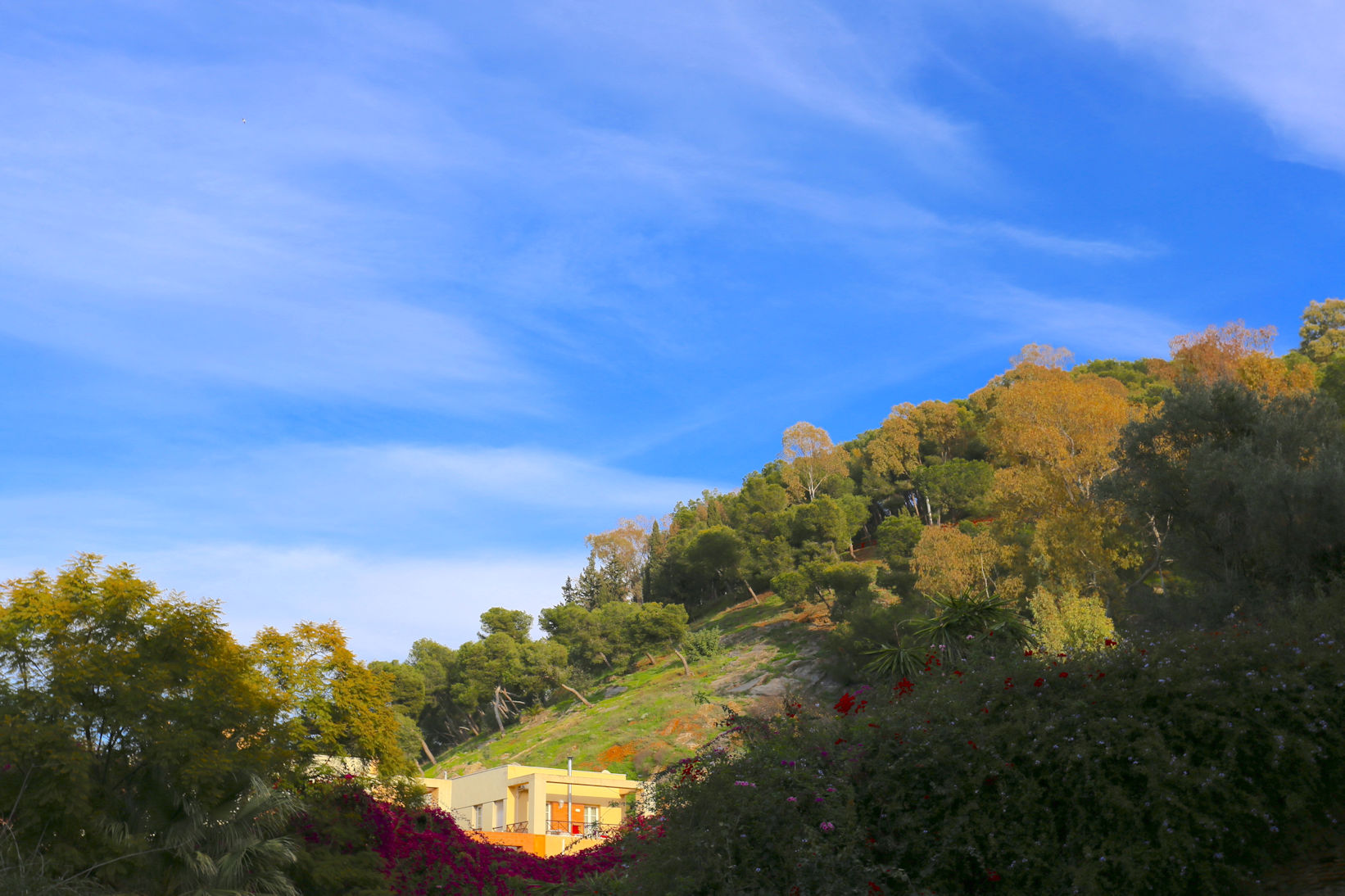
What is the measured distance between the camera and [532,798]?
35250mm

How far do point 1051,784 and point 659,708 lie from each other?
40.2 metres

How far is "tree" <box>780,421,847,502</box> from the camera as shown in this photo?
243ft

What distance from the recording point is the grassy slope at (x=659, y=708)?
43.6m

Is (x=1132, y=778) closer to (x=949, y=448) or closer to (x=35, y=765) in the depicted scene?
(x=35, y=765)

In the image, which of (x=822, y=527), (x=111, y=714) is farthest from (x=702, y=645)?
(x=111, y=714)

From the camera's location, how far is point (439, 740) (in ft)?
231

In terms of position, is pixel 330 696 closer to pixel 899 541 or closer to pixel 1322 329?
pixel 899 541

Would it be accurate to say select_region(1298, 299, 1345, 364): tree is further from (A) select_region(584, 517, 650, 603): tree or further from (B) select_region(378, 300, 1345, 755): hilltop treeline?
(A) select_region(584, 517, 650, 603): tree

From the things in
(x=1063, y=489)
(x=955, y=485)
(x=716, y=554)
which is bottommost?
(x=1063, y=489)

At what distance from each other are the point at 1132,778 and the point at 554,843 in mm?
24102

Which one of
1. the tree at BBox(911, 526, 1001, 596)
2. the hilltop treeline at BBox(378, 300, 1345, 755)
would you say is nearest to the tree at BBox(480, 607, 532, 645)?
the hilltop treeline at BBox(378, 300, 1345, 755)

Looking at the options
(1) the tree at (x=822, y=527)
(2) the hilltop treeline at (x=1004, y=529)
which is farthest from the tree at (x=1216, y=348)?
(1) the tree at (x=822, y=527)

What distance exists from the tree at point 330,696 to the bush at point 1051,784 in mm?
9175

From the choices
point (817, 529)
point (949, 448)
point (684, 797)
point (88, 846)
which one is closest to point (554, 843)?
point (88, 846)
